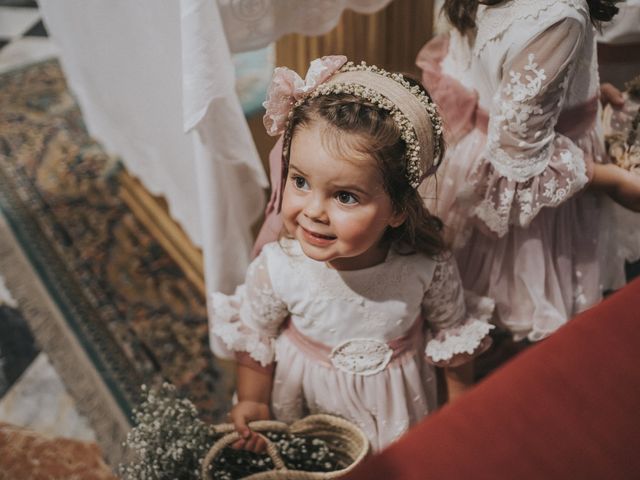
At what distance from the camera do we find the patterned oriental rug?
6.13 ft

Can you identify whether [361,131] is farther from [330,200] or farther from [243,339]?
[243,339]

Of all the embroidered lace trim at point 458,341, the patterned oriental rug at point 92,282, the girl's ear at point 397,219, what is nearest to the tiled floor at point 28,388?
the patterned oriental rug at point 92,282

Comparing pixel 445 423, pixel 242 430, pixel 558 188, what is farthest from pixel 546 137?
pixel 242 430

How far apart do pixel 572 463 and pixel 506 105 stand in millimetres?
537

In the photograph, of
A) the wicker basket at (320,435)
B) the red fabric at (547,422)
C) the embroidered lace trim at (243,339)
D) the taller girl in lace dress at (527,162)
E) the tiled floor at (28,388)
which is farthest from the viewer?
the tiled floor at (28,388)

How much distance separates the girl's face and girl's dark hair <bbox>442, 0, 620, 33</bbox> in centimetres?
38

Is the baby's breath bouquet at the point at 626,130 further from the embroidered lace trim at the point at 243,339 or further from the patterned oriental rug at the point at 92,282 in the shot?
the patterned oriental rug at the point at 92,282

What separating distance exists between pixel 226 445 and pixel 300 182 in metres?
0.49

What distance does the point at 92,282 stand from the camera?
213 cm

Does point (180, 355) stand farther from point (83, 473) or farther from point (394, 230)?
point (394, 230)

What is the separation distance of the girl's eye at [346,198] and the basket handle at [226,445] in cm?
45

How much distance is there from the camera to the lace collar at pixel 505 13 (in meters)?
1.11

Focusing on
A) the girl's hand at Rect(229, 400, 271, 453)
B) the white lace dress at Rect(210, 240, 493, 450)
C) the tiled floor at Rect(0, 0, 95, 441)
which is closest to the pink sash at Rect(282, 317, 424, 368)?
the white lace dress at Rect(210, 240, 493, 450)

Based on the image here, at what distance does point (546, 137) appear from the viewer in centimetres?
120
